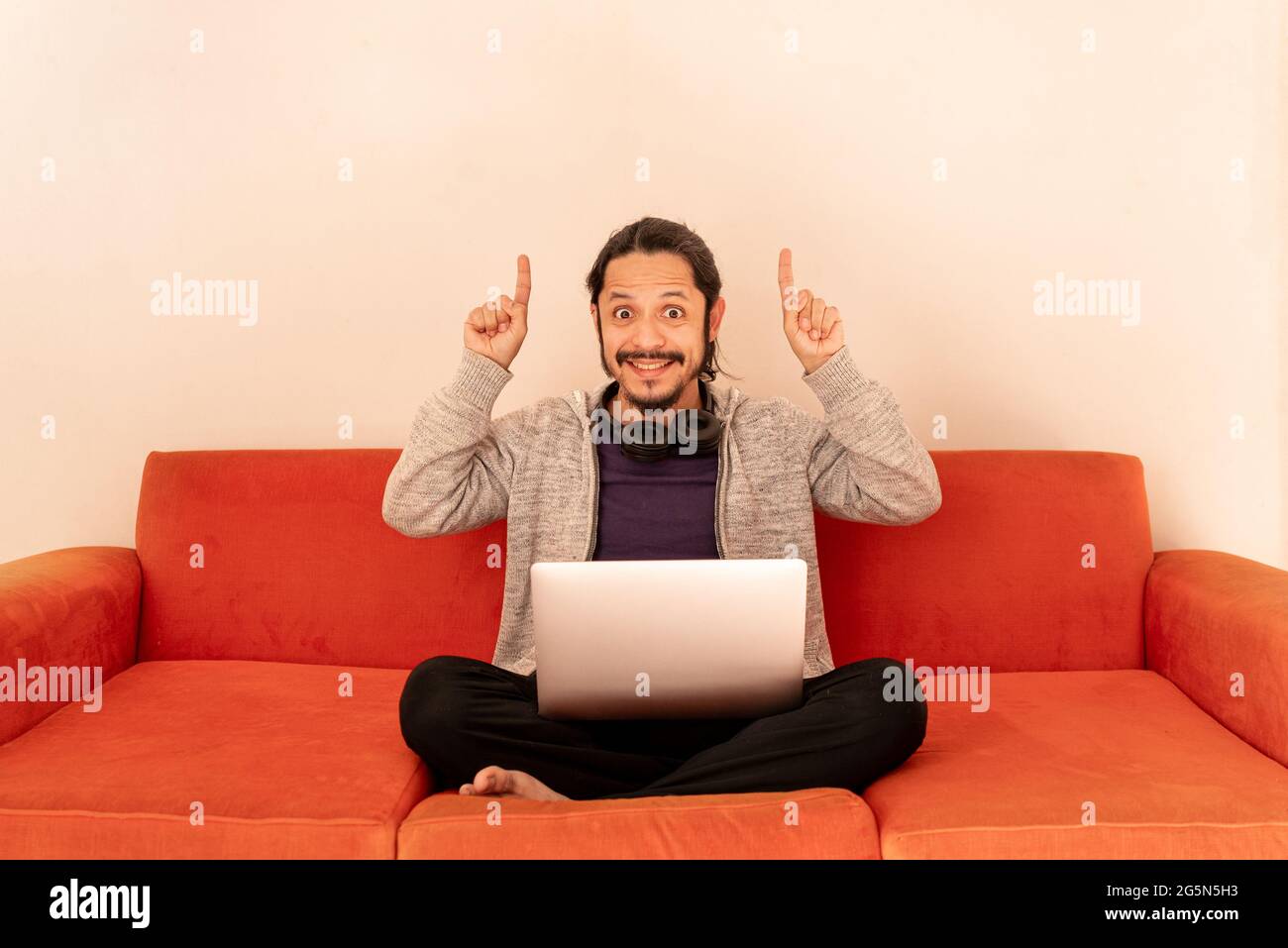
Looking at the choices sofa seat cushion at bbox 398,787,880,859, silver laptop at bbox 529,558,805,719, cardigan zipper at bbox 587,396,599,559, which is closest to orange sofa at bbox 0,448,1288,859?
sofa seat cushion at bbox 398,787,880,859

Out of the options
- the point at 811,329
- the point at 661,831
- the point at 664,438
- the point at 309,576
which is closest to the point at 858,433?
the point at 811,329

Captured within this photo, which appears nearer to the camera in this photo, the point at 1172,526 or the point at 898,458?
the point at 898,458

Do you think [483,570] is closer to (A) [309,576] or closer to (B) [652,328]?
(A) [309,576]

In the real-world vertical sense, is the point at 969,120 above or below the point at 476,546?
above

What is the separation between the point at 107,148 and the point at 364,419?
936mm

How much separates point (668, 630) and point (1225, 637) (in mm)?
1037

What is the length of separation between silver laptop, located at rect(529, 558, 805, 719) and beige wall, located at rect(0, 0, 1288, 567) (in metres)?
1.13

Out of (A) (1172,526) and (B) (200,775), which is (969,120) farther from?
(B) (200,775)

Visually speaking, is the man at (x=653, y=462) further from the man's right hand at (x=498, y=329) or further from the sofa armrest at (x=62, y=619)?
the sofa armrest at (x=62, y=619)

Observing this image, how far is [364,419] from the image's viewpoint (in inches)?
98.3

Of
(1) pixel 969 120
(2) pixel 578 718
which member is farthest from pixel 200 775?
(1) pixel 969 120

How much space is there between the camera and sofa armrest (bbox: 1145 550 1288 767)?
1.62 meters
